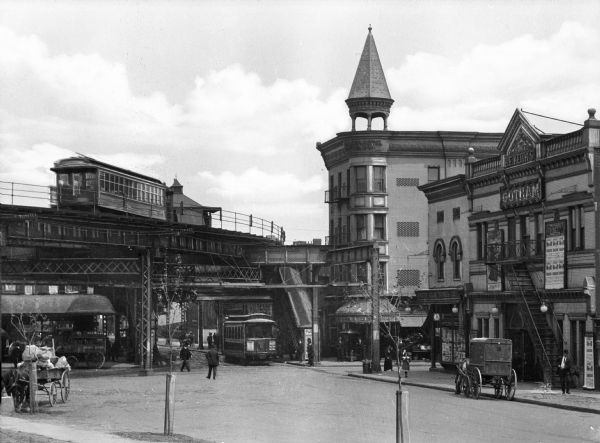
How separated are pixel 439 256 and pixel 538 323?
499 inches

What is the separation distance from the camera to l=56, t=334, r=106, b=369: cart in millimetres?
56500

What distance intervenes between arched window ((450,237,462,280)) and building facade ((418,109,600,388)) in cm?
10

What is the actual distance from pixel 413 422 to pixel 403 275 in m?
48.9

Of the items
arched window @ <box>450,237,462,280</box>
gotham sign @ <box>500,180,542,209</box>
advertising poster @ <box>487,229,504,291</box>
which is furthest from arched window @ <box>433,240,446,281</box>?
gotham sign @ <box>500,180,542,209</box>

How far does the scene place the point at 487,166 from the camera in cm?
4662

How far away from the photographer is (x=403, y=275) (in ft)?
244

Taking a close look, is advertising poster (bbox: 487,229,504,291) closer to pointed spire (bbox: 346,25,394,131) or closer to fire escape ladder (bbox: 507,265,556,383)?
fire escape ladder (bbox: 507,265,556,383)

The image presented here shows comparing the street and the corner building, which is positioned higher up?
the corner building

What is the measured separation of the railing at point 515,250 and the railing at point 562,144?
3892mm

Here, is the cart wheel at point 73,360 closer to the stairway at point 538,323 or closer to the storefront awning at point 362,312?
the storefront awning at point 362,312

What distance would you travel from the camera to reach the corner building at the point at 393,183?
242 ft

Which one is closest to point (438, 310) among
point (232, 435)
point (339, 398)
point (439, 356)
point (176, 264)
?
point (439, 356)

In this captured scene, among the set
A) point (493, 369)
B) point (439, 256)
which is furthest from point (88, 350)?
point (493, 369)

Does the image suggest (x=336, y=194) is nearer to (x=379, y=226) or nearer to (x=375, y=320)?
(x=379, y=226)
